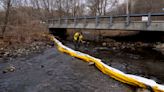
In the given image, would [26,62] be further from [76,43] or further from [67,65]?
[76,43]

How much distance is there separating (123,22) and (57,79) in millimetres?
9746

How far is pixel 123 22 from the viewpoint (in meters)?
18.3

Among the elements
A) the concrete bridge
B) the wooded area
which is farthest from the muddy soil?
the wooded area

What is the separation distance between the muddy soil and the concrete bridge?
18.9 ft

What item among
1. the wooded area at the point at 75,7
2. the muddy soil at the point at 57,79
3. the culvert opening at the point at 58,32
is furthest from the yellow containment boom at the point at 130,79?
the wooded area at the point at 75,7

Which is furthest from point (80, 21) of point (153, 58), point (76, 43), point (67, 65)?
point (67, 65)

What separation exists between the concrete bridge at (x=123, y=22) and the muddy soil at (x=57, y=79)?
575 centimetres

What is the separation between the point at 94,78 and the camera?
1046cm

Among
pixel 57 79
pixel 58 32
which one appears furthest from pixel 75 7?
pixel 57 79

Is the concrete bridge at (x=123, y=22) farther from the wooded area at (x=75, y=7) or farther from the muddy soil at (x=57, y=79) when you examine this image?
the wooded area at (x=75, y=7)

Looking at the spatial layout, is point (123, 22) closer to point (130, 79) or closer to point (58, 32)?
point (130, 79)

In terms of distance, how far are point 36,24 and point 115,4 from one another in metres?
21.4

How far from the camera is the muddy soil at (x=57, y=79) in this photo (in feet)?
30.0

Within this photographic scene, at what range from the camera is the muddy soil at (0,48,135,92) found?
9.15 m
